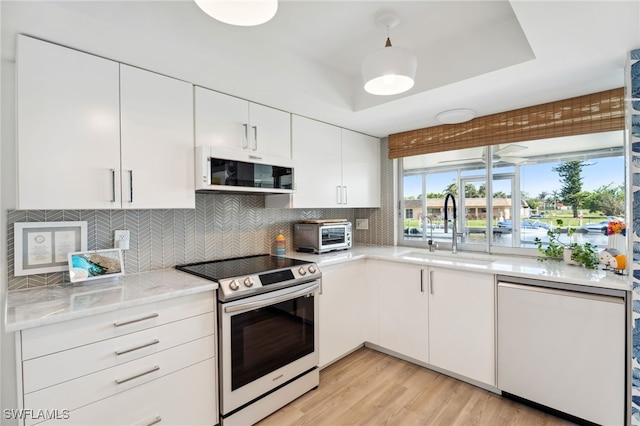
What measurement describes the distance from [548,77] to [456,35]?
620 mm

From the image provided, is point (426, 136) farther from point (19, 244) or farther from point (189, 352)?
point (19, 244)

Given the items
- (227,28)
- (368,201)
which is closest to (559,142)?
(368,201)

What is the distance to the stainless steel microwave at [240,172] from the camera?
1.97 meters

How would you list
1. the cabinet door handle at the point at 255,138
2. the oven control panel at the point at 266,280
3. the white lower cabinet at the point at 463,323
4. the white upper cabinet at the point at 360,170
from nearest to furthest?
the oven control panel at the point at 266,280 → the white lower cabinet at the point at 463,323 → the cabinet door handle at the point at 255,138 → the white upper cabinet at the point at 360,170

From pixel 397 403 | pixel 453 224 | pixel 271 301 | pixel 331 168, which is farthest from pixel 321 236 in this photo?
pixel 397 403

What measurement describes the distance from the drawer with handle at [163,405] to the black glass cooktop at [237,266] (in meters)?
0.50

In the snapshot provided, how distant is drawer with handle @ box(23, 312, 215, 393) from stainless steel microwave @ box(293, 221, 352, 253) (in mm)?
1255

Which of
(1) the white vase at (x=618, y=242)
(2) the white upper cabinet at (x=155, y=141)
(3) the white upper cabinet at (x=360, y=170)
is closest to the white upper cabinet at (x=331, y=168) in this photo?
(3) the white upper cabinet at (x=360, y=170)

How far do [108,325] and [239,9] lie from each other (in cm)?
145

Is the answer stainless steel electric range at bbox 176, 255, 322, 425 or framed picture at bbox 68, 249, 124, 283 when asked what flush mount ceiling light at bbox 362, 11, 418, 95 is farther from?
framed picture at bbox 68, 249, 124, 283

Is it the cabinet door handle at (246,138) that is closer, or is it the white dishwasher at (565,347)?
the white dishwasher at (565,347)

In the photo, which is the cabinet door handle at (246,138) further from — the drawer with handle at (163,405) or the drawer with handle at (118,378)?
the drawer with handle at (163,405)

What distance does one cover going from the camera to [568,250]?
2.24 meters

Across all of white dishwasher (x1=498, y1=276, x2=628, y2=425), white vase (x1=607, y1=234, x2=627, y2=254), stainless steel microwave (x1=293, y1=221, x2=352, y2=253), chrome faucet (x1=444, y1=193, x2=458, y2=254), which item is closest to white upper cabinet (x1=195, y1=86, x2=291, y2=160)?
stainless steel microwave (x1=293, y1=221, x2=352, y2=253)
